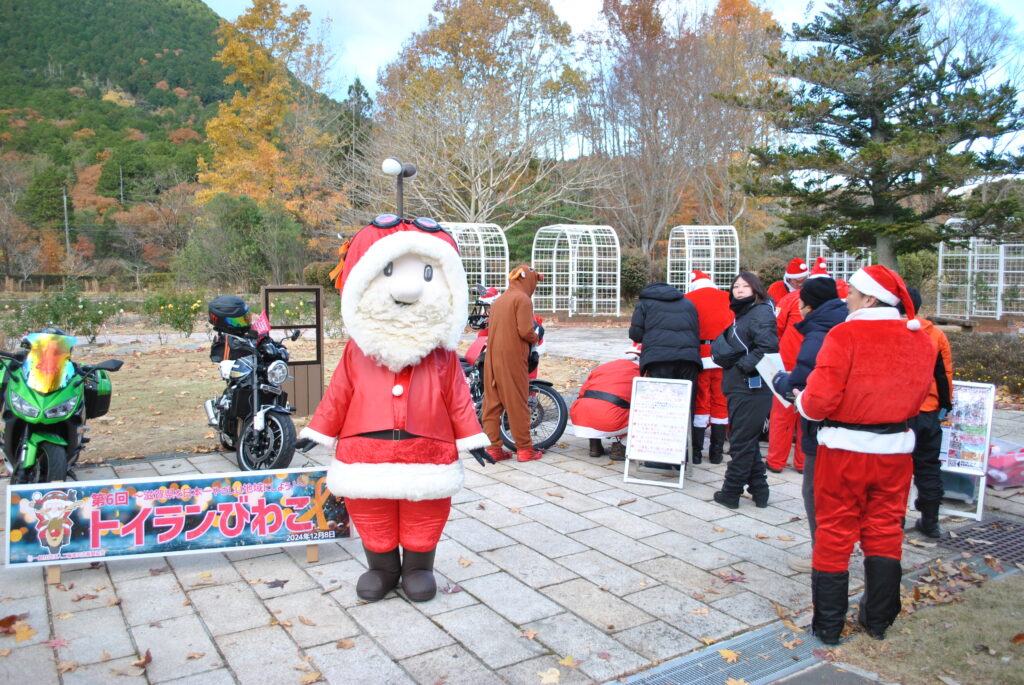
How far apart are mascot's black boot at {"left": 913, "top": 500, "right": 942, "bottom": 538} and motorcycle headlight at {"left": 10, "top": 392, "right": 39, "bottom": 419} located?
563cm

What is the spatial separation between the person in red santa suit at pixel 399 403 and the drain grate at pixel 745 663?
1265mm

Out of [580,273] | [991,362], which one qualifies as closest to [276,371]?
[991,362]

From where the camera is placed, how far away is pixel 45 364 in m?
4.83

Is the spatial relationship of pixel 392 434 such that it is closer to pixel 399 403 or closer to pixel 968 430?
pixel 399 403

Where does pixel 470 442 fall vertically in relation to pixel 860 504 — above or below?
above

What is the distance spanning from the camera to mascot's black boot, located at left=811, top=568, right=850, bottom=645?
3.52 meters

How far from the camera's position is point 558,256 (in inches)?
998

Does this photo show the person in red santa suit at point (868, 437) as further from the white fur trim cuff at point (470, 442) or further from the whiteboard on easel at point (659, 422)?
the whiteboard on easel at point (659, 422)

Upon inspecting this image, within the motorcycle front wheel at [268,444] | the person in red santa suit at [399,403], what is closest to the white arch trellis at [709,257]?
the motorcycle front wheel at [268,444]

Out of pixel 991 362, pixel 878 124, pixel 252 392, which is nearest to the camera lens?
pixel 252 392

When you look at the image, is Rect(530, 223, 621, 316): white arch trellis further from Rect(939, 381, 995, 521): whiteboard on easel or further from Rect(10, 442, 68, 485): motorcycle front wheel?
Rect(10, 442, 68, 485): motorcycle front wheel

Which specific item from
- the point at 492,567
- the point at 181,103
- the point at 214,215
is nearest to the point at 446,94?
the point at 214,215

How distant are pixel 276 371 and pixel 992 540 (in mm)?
5140

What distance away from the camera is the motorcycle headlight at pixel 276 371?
6012 millimetres
